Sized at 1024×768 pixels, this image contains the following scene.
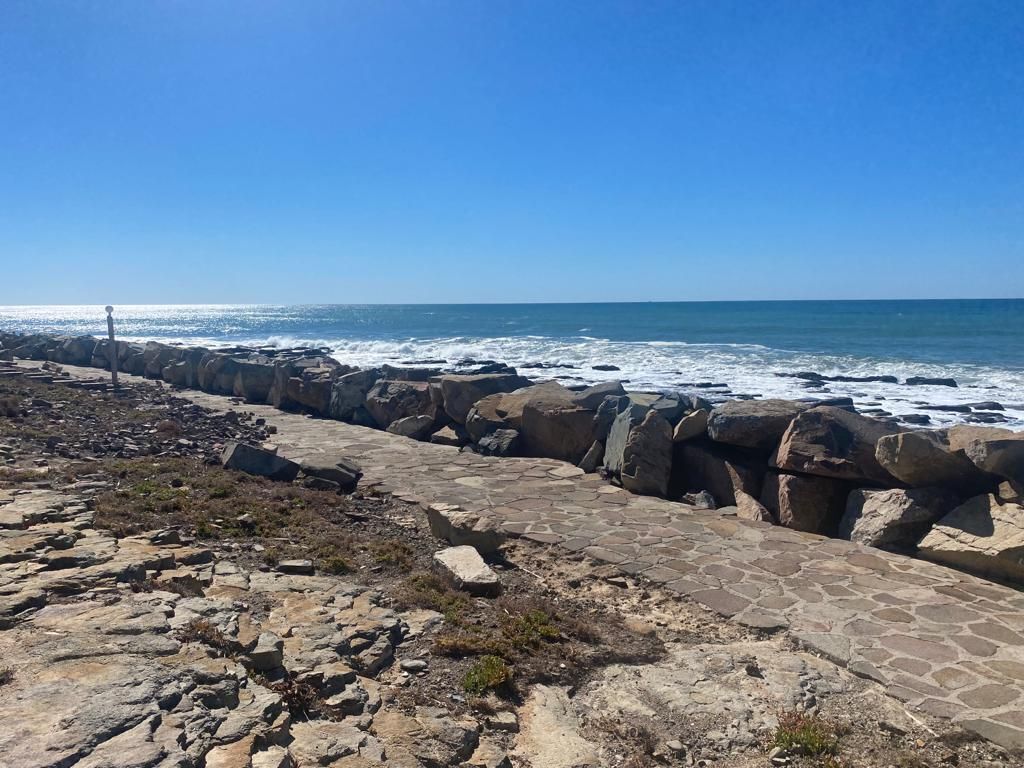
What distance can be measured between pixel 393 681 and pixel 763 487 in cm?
578

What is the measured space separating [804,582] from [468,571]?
284cm

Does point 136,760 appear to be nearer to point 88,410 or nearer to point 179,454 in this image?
point 179,454

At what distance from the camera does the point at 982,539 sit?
6.12 metres

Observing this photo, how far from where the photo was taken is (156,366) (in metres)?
23.7

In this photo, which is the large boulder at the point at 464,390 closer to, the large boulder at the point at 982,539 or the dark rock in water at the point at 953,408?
the large boulder at the point at 982,539

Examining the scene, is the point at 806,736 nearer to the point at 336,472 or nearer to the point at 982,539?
the point at 982,539

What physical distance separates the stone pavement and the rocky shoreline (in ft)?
1.10

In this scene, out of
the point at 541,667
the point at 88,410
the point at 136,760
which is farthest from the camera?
the point at 88,410

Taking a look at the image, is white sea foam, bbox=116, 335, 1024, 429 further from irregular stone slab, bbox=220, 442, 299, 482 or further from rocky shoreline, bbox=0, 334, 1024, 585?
irregular stone slab, bbox=220, 442, 299, 482

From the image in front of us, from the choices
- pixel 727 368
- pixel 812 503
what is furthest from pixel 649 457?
pixel 727 368

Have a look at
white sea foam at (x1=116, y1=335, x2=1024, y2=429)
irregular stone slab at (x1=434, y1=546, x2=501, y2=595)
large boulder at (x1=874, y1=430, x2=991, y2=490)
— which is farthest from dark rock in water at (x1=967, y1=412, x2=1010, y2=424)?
irregular stone slab at (x1=434, y1=546, x2=501, y2=595)

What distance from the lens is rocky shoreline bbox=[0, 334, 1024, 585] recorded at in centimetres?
643

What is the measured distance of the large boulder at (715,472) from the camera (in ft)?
28.3

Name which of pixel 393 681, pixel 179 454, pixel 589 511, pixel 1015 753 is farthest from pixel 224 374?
pixel 1015 753
